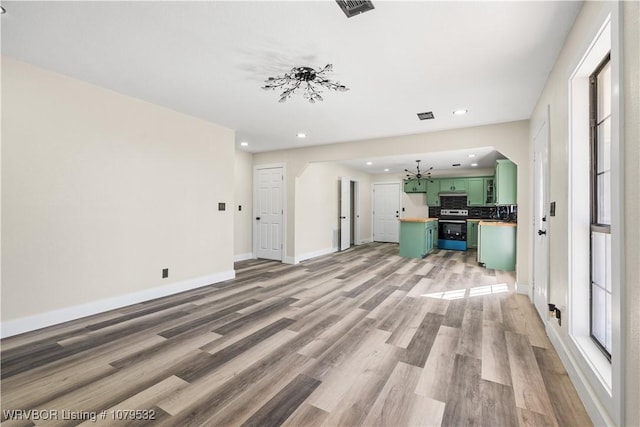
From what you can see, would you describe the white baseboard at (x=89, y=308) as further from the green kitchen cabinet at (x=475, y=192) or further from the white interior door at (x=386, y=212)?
the green kitchen cabinet at (x=475, y=192)

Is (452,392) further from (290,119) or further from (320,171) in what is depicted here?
(320,171)

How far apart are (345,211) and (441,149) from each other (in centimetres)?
373

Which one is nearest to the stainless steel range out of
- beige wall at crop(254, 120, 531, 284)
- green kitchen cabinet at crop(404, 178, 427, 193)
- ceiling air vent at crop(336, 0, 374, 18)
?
green kitchen cabinet at crop(404, 178, 427, 193)

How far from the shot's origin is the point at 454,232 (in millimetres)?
7875

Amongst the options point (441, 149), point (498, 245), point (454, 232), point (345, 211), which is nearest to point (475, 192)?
point (454, 232)

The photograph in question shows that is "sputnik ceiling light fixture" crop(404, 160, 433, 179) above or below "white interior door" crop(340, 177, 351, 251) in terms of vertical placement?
above

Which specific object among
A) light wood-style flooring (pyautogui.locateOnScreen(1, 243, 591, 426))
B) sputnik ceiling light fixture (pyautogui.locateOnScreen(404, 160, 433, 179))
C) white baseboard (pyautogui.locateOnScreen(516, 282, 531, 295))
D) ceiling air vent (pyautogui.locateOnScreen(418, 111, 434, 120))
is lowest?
light wood-style flooring (pyautogui.locateOnScreen(1, 243, 591, 426))

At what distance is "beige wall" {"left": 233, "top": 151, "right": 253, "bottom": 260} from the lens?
5969 mm

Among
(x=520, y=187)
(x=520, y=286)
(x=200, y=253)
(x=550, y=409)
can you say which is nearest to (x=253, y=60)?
(x=200, y=253)

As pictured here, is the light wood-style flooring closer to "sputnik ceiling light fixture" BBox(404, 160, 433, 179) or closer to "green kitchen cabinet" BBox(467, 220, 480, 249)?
"green kitchen cabinet" BBox(467, 220, 480, 249)

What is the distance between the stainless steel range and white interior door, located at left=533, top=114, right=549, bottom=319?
4564 mm

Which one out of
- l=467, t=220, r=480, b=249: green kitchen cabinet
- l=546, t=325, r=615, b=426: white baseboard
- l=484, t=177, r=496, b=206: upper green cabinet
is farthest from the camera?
l=467, t=220, r=480, b=249: green kitchen cabinet

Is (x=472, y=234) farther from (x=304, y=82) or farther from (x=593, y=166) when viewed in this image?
(x=304, y=82)

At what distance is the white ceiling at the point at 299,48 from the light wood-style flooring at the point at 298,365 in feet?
8.00
